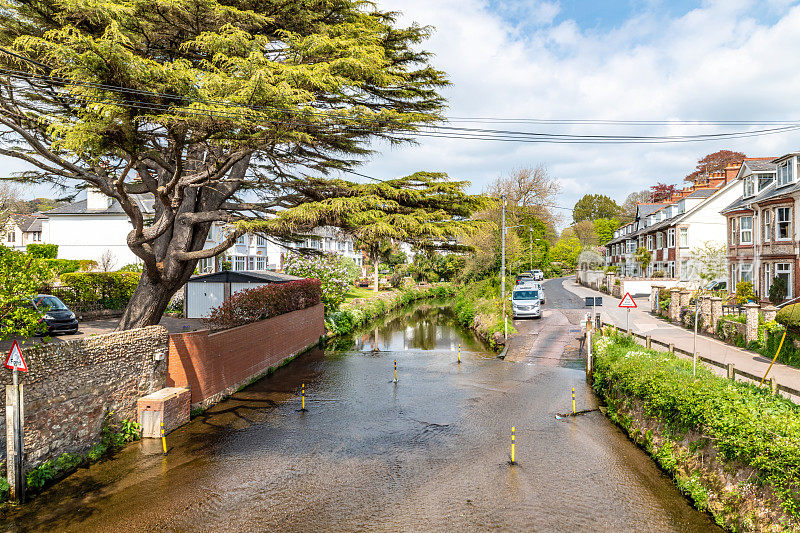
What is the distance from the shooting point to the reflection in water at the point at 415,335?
2802cm

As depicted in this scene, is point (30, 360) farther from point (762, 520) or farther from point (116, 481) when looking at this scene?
point (762, 520)

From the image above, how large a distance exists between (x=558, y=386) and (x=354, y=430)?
833 cm

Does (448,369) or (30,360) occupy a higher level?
(30,360)

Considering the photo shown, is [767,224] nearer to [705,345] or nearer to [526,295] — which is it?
[526,295]

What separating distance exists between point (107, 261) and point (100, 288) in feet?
50.9

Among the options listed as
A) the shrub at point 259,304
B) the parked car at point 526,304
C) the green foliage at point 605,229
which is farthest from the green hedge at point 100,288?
the green foliage at point 605,229

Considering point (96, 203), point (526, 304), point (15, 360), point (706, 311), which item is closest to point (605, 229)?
point (526, 304)

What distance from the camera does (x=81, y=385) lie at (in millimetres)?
10695

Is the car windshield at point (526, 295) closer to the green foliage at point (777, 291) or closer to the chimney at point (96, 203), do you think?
the green foliage at point (777, 291)

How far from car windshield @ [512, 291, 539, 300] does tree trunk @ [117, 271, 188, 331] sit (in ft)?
73.6

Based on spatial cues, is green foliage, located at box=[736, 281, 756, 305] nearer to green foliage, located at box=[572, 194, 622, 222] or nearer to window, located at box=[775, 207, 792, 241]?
window, located at box=[775, 207, 792, 241]

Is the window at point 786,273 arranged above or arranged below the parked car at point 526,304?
above

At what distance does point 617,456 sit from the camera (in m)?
11.3

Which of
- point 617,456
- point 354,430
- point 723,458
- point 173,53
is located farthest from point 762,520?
point 173,53
